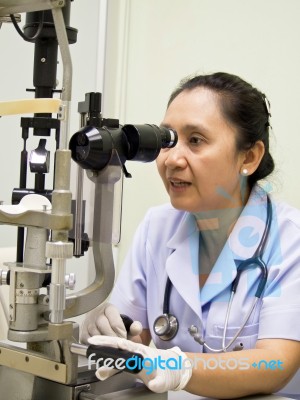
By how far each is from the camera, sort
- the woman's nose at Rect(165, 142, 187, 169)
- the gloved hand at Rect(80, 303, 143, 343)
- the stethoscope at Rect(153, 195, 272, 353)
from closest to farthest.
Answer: the gloved hand at Rect(80, 303, 143, 343) < the stethoscope at Rect(153, 195, 272, 353) < the woman's nose at Rect(165, 142, 187, 169)

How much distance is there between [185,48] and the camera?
2.53 m

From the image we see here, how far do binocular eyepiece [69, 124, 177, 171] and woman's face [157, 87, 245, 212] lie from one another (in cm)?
39

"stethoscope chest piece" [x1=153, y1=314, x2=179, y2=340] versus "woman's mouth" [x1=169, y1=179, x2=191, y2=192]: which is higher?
"woman's mouth" [x1=169, y1=179, x2=191, y2=192]

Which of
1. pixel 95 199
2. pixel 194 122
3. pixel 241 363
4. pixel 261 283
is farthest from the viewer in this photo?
pixel 194 122

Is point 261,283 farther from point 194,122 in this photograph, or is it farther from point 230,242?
point 194,122

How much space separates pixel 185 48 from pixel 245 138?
40.5 inches

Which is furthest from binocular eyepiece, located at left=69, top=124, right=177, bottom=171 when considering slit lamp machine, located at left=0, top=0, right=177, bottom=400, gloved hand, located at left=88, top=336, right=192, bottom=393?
gloved hand, located at left=88, top=336, right=192, bottom=393

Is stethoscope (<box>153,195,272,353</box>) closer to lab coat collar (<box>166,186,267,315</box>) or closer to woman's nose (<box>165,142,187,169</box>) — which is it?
lab coat collar (<box>166,186,267,315</box>)

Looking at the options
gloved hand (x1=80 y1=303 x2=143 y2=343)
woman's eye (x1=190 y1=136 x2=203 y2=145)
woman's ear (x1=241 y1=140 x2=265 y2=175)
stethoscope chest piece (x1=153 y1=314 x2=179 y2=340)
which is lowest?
stethoscope chest piece (x1=153 y1=314 x2=179 y2=340)

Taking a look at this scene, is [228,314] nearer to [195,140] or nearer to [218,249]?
[218,249]

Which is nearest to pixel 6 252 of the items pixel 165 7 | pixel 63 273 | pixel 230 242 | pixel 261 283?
Result: pixel 230 242

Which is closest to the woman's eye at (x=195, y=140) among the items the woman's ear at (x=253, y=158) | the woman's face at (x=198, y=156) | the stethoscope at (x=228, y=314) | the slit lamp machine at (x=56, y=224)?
the woman's face at (x=198, y=156)

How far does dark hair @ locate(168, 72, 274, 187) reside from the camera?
1589mm

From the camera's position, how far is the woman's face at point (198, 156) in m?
1.52
